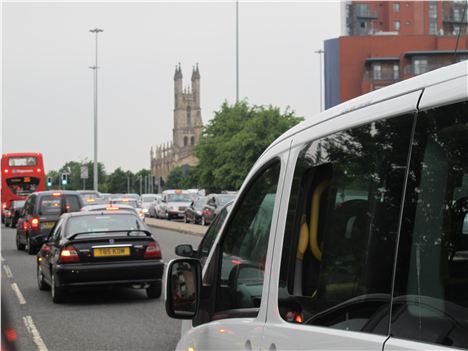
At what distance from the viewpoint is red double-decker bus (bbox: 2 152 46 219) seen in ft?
163

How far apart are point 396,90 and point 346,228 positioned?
0.50 metres

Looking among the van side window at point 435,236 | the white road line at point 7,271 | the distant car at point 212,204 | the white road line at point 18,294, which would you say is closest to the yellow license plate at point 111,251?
the white road line at point 18,294

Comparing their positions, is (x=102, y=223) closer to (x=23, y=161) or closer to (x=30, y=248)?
(x=30, y=248)

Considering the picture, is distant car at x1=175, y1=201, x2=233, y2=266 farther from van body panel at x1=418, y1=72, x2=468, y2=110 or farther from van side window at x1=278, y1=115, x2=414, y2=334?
van body panel at x1=418, y1=72, x2=468, y2=110

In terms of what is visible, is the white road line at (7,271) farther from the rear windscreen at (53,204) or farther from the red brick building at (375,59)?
the red brick building at (375,59)

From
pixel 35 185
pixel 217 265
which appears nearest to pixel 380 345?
pixel 217 265

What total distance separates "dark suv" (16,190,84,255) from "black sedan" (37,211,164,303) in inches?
416

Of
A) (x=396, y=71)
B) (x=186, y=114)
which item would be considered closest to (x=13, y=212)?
(x=396, y=71)

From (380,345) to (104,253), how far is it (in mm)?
10644

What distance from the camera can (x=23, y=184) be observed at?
50.0 m

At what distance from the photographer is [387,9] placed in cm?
10988

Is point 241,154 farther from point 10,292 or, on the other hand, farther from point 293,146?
point 293,146

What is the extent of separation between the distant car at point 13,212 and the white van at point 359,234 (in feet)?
131

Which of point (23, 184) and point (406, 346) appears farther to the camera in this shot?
point (23, 184)
